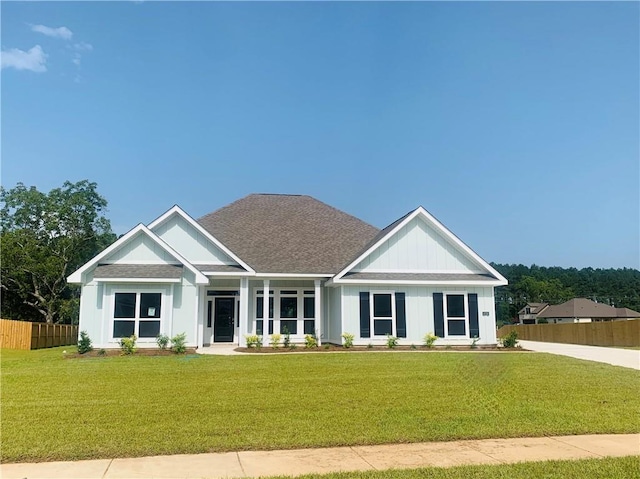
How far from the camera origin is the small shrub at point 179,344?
739 inches

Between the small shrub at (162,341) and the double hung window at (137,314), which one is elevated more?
the double hung window at (137,314)

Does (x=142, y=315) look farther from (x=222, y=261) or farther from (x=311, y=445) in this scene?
(x=311, y=445)

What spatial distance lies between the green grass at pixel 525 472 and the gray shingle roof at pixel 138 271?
15.1 meters

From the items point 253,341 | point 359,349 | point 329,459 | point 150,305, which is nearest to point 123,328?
point 150,305

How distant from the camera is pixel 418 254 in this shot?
2228 cm

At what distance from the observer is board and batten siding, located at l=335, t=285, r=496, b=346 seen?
21141 mm

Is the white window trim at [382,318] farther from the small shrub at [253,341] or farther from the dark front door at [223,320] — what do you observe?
the dark front door at [223,320]

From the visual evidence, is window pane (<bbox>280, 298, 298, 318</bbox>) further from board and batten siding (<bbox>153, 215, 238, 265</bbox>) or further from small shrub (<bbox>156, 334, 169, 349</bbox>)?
small shrub (<bbox>156, 334, 169, 349</bbox>)

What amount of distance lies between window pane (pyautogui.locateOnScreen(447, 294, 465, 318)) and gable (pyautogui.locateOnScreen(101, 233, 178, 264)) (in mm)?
11291

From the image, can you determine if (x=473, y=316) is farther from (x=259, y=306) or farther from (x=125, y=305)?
(x=125, y=305)

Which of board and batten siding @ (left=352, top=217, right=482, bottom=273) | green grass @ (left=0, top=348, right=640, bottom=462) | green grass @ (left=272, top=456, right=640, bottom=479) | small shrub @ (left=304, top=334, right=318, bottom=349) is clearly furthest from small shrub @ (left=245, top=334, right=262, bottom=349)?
green grass @ (left=272, top=456, right=640, bottom=479)

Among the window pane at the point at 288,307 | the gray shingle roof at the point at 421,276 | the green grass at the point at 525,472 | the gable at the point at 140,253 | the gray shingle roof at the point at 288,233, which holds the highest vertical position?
the gray shingle roof at the point at 288,233

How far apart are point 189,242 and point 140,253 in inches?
94.0

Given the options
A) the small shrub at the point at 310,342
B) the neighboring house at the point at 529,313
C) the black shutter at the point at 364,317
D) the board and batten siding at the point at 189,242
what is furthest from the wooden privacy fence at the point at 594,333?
the neighboring house at the point at 529,313
